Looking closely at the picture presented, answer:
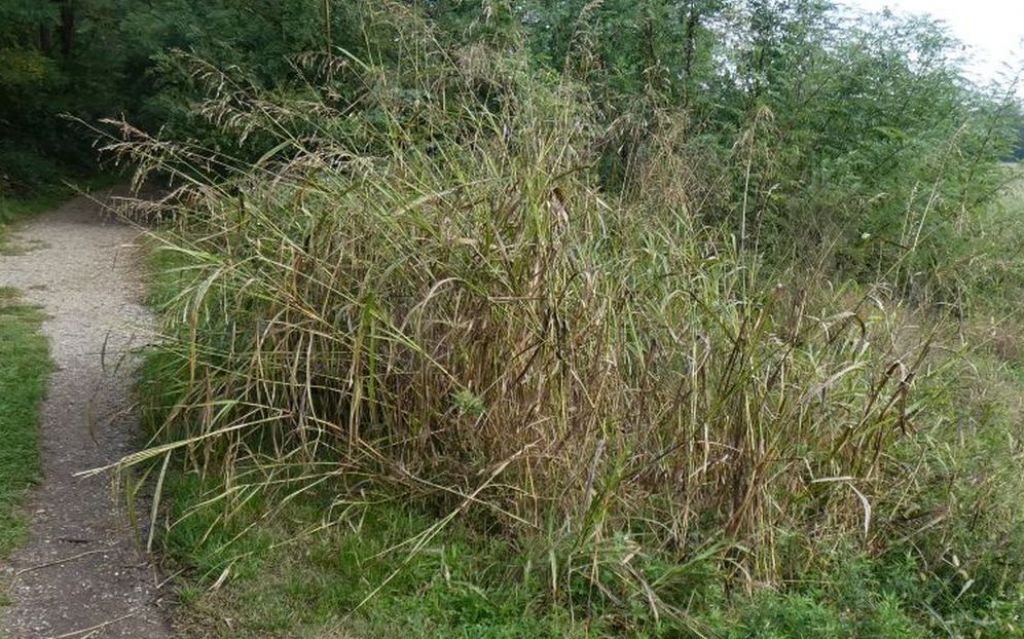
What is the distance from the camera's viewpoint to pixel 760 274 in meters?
5.47

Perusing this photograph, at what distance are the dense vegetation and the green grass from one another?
1.98 feet

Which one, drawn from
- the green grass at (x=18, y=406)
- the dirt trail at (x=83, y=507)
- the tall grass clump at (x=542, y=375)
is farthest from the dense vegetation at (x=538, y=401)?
the green grass at (x=18, y=406)

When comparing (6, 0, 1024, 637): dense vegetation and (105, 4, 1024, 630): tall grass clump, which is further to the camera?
(105, 4, 1024, 630): tall grass clump

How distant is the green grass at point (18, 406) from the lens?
4.23 metres

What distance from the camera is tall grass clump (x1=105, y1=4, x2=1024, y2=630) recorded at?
3926mm

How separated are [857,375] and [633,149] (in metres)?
1.81

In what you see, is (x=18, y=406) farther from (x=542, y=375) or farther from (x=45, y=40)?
(x=45, y=40)

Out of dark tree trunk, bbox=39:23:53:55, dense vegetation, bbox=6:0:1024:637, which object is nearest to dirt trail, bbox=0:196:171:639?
dense vegetation, bbox=6:0:1024:637

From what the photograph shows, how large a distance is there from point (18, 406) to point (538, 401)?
3.27 metres

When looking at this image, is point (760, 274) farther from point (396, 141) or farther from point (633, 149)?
point (396, 141)

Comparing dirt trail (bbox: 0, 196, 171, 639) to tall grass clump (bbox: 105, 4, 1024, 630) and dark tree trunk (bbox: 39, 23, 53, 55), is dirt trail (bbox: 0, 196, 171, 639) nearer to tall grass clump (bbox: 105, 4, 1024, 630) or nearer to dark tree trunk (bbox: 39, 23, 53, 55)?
tall grass clump (bbox: 105, 4, 1024, 630)

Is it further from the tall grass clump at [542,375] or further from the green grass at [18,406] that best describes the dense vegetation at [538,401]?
the green grass at [18,406]

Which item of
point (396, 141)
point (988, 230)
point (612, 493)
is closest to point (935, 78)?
point (988, 230)

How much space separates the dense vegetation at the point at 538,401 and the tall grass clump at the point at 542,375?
2 cm
